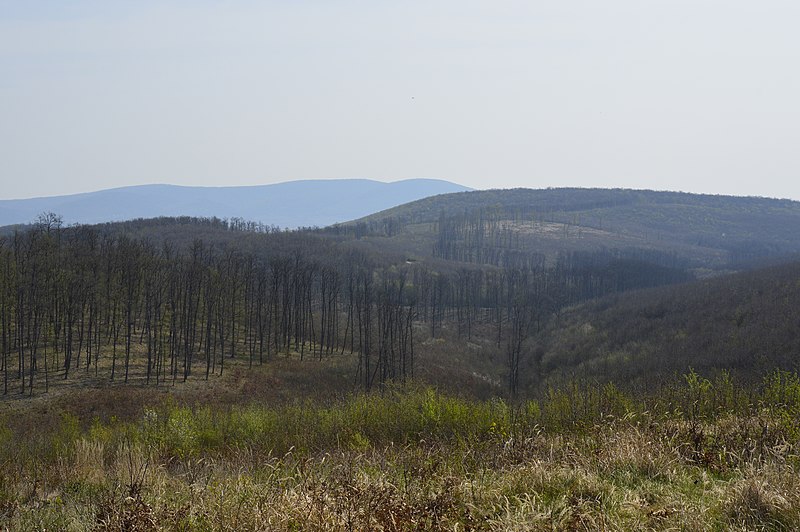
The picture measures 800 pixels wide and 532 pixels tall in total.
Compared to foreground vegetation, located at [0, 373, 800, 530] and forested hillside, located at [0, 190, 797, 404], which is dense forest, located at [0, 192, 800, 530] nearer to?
foreground vegetation, located at [0, 373, 800, 530]

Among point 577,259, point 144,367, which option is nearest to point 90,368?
point 144,367

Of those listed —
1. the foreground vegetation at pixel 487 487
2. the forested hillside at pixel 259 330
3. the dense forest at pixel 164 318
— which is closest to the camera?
the foreground vegetation at pixel 487 487

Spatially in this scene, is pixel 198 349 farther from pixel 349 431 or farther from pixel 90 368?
pixel 349 431

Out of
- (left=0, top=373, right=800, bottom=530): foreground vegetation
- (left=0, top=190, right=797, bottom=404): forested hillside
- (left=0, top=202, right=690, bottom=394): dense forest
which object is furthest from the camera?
(left=0, top=190, right=797, bottom=404): forested hillside

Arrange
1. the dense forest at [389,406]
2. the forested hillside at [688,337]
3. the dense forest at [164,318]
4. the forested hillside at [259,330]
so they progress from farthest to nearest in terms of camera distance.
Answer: the forested hillside at [259,330] < the dense forest at [164,318] < the forested hillside at [688,337] < the dense forest at [389,406]

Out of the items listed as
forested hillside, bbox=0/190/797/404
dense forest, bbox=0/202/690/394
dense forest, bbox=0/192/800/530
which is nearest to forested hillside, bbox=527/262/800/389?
forested hillside, bbox=0/190/797/404

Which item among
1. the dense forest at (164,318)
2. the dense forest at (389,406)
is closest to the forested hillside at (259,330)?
the dense forest at (164,318)

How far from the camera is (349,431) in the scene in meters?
15.5

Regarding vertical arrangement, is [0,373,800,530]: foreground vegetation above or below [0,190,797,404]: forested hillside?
above

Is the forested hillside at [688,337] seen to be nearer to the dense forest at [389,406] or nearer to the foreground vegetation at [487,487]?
the dense forest at [389,406]

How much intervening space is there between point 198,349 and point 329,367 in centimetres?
1395

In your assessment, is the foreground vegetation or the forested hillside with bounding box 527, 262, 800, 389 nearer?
the foreground vegetation

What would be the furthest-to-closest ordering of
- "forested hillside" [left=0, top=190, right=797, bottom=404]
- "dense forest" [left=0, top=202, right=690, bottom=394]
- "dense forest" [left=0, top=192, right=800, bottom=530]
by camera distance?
1. "forested hillside" [left=0, top=190, right=797, bottom=404]
2. "dense forest" [left=0, top=202, right=690, bottom=394]
3. "dense forest" [left=0, top=192, right=800, bottom=530]

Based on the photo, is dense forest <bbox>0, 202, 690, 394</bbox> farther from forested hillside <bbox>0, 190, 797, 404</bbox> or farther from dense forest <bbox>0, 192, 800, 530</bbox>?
dense forest <bbox>0, 192, 800, 530</bbox>
